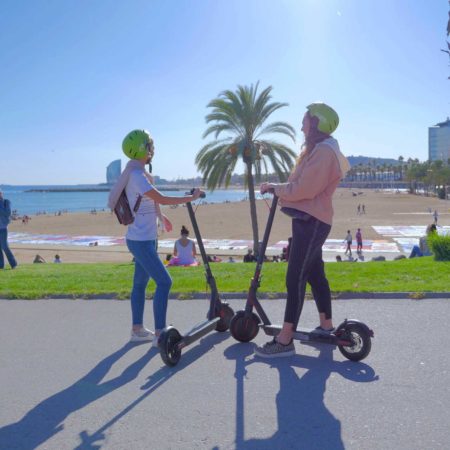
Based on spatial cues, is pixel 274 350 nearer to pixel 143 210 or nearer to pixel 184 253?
pixel 143 210

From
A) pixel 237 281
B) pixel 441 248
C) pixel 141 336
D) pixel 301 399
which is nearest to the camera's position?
pixel 301 399

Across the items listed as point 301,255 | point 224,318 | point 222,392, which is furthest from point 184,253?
point 222,392

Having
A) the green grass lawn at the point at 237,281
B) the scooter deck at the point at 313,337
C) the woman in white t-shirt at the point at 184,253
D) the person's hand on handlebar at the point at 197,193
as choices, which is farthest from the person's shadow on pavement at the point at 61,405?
the woman in white t-shirt at the point at 184,253

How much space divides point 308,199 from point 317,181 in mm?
172

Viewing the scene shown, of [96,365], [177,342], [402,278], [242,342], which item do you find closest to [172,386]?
[177,342]

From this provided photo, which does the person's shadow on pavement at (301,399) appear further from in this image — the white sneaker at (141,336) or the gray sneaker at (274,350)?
the white sneaker at (141,336)

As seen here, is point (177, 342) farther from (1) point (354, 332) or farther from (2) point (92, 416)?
(1) point (354, 332)

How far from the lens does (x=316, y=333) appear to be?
417cm

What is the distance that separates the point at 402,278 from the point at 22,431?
525cm

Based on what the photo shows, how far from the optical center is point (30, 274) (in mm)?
8781

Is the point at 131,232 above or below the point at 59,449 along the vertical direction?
above

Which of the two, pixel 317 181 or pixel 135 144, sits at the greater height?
pixel 135 144

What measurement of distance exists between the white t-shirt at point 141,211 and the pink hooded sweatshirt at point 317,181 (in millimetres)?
1149

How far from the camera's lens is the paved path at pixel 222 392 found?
2.90m
